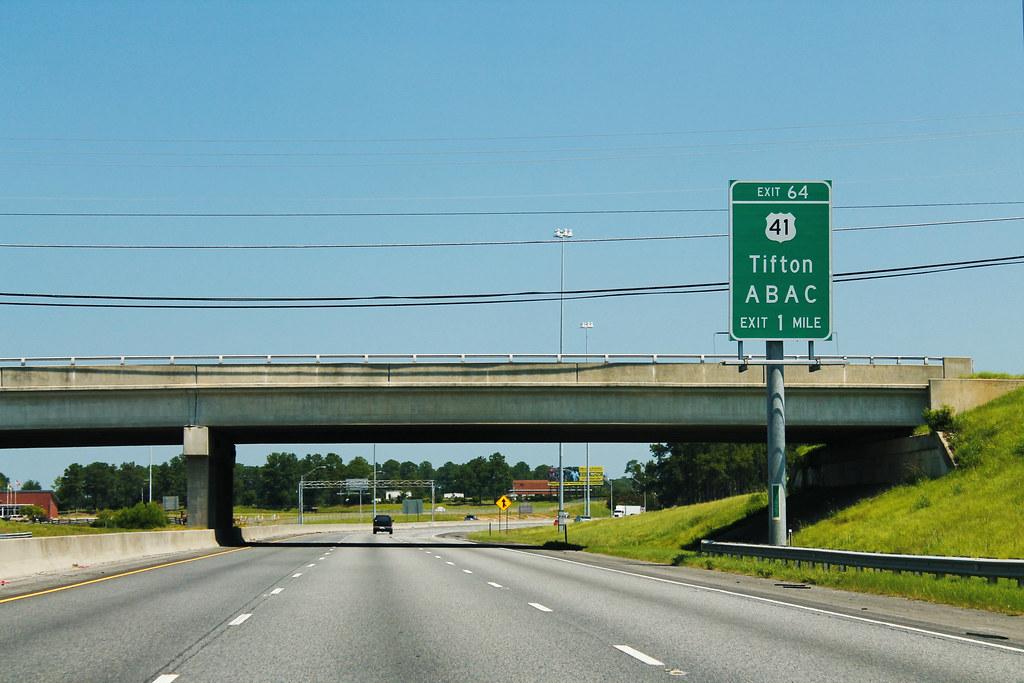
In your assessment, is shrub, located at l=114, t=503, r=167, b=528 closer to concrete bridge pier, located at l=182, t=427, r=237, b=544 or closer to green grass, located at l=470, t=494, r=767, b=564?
concrete bridge pier, located at l=182, t=427, r=237, b=544

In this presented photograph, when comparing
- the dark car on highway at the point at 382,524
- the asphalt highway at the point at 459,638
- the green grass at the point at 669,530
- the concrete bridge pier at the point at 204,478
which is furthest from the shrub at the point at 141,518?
the asphalt highway at the point at 459,638

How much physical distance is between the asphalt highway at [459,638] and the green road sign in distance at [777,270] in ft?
31.6

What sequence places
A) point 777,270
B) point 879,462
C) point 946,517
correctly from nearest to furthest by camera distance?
1. point 777,270
2. point 946,517
3. point 879,462

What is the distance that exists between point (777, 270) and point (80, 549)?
63.8ft

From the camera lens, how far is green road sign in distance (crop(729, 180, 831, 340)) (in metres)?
29.4

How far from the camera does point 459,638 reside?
12891 mm

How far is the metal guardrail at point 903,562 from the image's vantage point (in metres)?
19.0

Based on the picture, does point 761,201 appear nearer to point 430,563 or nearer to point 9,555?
point 430,563

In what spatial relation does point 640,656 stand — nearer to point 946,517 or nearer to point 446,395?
point 946,517

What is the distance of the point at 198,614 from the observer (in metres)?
15.8

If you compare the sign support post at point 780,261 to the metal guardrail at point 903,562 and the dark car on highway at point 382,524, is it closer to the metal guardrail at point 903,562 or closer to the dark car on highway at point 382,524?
the metal guardrail at point 903,562

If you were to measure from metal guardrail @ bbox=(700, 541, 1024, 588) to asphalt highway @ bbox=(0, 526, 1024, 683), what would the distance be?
12.4 feet

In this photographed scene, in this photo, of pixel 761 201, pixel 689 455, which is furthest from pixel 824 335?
pixel 689 455

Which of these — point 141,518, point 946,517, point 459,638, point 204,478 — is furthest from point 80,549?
point 141,518
